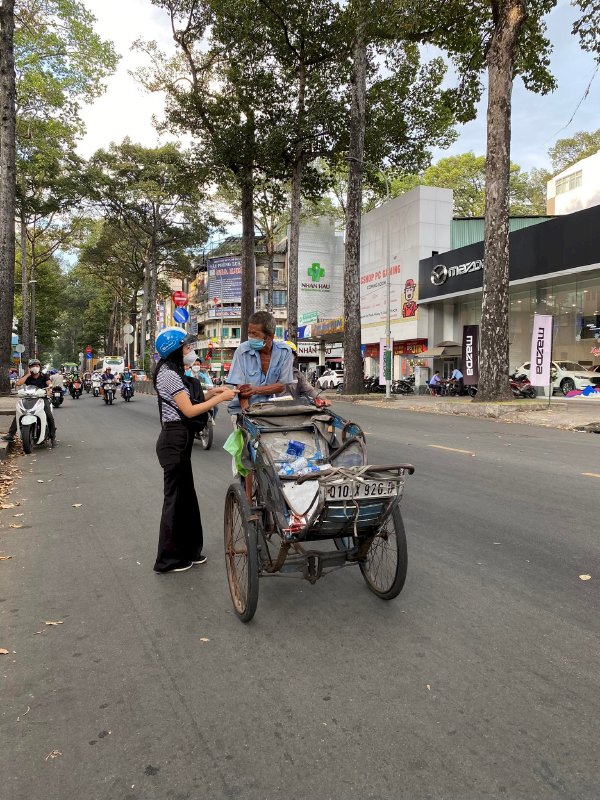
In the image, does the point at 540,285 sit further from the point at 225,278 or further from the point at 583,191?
the point at 225,278

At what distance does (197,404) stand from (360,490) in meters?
1.56

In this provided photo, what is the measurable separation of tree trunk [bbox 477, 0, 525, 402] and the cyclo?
14317mm

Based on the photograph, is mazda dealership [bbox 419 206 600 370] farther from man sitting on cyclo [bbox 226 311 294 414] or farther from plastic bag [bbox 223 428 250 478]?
plastic bag [bbox 223 428 250 478]

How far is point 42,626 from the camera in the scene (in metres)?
3.40

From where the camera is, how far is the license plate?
9.66 feet

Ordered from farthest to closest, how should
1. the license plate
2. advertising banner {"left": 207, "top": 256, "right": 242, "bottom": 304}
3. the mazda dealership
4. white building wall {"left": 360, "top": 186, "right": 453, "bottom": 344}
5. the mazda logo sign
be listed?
advertising banner {"left": 207, "top": 256, "right": 242, "bottom": 304}
white building wall {"left": 360, "top": 186, "right": 453, "bottom": 344}
the mazda logo sign
the mazda dealership
the license plate

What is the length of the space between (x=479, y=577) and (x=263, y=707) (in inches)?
78.9

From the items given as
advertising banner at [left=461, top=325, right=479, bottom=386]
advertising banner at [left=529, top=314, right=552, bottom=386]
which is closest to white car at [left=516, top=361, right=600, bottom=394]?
advertising banner at [left=461, top=325, right=479, bottom=386]

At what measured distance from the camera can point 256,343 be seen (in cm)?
422

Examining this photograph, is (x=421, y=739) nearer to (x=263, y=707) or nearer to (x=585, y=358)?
(x=263, y=707)

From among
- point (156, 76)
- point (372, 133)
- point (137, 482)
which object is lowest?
point (137, 482)

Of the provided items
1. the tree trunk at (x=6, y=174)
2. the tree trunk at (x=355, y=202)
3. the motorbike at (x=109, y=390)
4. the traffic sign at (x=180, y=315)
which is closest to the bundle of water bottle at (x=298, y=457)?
the traffic sign at (x=180, y=315)

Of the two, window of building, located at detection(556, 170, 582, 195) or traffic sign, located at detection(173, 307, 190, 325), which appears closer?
traffic sign, located at detection(173, 307, 190, 325)

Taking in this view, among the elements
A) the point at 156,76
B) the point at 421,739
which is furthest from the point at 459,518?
the point at 156,76
